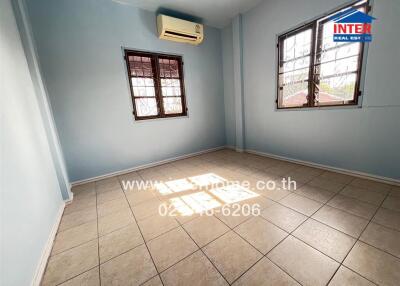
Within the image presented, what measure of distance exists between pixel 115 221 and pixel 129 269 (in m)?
0.76

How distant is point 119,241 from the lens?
1.58 m

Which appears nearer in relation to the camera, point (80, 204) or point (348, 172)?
point (80, 204)

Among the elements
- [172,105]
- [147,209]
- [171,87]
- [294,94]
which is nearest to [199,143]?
[172,105]

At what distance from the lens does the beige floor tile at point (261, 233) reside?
1420mm

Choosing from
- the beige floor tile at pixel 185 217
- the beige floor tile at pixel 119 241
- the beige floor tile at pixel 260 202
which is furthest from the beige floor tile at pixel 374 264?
the beige floor tile at pixel 119 241

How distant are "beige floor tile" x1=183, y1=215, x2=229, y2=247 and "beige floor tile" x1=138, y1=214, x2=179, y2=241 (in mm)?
177

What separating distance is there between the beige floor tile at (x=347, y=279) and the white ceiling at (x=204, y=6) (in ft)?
14.0

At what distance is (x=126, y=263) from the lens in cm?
133

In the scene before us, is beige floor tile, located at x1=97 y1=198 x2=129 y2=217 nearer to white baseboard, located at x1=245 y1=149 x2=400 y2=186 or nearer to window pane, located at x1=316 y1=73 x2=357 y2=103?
white baseboard, located at x1=245 y1=149 x2=400 y2=186

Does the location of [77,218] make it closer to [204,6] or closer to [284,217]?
[284,217]

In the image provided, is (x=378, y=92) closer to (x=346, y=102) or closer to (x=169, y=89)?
(x=346, y=102)

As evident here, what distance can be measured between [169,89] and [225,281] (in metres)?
3.60

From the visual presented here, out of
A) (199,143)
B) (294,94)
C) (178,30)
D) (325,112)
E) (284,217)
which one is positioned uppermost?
(178,30)

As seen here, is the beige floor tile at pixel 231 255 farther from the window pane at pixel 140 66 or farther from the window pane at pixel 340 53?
the window pane at pixel 140 66
